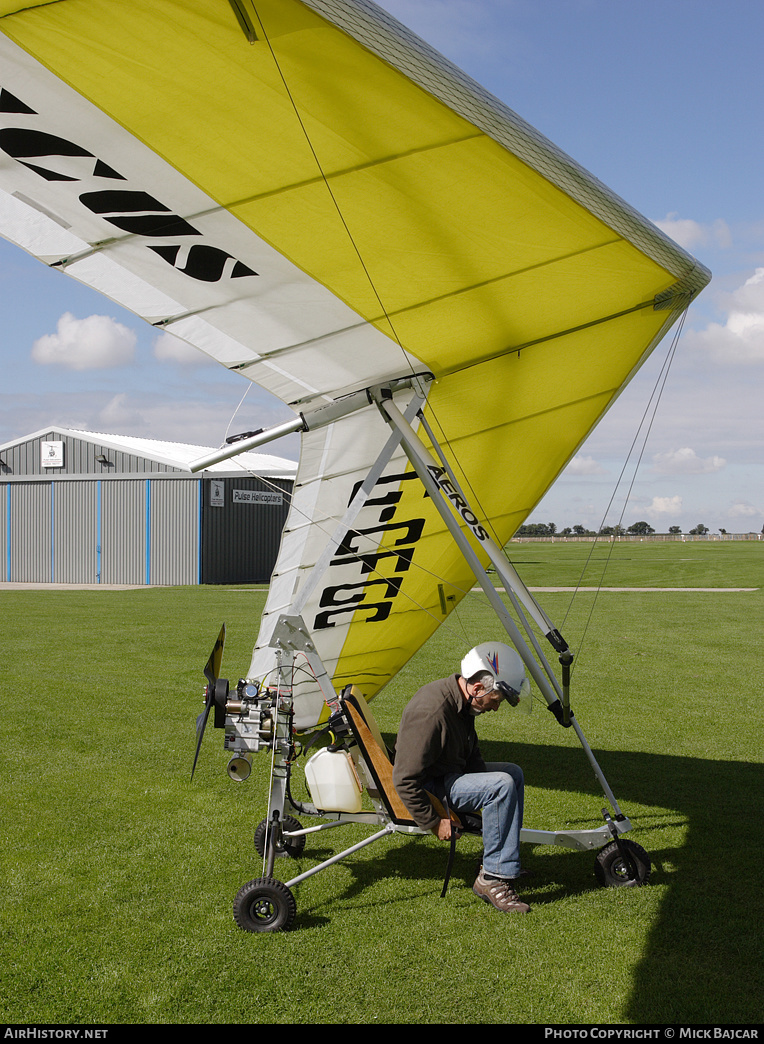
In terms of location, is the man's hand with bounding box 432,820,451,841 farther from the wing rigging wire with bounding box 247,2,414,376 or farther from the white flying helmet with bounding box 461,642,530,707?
the wing rigging wire with bounding box 247,2,414,376

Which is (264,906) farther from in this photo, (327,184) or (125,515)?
(125,515)

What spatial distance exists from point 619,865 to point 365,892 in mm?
1360

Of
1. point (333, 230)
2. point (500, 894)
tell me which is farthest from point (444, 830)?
point (333, 230)

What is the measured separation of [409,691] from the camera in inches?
383

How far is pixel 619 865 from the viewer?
4422 mm

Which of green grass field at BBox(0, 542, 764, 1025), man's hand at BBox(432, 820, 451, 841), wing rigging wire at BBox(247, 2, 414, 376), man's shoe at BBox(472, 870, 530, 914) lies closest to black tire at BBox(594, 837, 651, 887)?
green grass field at BBox(0, 542, 764, 1025)

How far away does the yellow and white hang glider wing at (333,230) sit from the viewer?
2.60m

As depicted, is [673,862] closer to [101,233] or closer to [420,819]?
[420,819]

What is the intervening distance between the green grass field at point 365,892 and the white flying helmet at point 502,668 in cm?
106

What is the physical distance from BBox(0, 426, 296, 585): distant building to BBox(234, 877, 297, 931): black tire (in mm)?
23083

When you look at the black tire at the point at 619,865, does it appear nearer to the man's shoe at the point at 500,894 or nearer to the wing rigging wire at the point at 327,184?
the man's shoe at the point at 500,894

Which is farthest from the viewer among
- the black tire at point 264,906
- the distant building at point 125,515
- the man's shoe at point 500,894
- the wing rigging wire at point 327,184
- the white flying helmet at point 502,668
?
the distant building at point 125,515

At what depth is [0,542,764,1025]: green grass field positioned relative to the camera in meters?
3.22

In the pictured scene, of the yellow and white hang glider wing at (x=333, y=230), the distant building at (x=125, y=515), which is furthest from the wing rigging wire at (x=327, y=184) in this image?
the distant building at (x=125, y=515)
